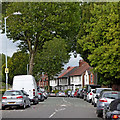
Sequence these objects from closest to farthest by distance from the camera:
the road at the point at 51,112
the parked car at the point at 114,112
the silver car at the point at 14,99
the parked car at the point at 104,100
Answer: the parked car at the point at 114,112 → the parked car at the point at 104,100 → the road at the point at 51,112 → the silver car at the point at 14,99

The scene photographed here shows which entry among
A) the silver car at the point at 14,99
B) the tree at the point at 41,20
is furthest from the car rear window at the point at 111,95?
the tree at the point at 41,20

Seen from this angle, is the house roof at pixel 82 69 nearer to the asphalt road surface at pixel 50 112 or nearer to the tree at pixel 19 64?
the tree at pixel 19 64

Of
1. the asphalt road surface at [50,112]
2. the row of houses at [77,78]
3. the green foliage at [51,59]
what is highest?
the green foliage at [51,59]

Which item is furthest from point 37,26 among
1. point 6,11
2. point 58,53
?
point 58,53

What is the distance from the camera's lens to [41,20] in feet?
135

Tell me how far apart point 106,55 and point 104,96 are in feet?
32.8

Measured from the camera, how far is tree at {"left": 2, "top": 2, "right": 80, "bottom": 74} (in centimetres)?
4069

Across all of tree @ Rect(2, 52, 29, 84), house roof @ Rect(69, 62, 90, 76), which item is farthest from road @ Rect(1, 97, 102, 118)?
house roof @ Rect(69, 62, 90, 76)

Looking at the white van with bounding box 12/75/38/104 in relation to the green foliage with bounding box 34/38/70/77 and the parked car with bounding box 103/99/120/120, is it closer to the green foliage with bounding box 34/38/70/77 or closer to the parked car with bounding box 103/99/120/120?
the parked car with bounding box 103/99/120/120

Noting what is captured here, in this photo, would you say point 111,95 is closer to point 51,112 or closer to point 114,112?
point 51,112

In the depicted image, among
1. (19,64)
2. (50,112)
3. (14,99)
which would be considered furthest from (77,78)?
(50,112)

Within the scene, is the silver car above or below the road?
above

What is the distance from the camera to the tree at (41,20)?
133ft

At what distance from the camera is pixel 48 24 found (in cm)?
4134
